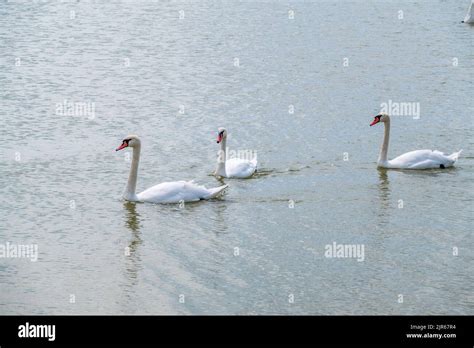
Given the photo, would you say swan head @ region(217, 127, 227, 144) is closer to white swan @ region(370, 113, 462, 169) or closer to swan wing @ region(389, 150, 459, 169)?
white swan @ region(370, 113, 462, 169)

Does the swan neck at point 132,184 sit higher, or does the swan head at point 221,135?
the swan head at point 221,135

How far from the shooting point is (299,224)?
14336 mm

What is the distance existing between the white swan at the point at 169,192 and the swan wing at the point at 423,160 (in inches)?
127

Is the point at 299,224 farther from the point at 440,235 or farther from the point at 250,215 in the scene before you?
the point at 440,235

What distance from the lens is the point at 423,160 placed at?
16.8 metres

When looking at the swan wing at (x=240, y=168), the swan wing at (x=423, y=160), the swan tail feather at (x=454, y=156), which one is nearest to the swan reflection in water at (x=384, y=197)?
the swan wing at (x=423, y=160)

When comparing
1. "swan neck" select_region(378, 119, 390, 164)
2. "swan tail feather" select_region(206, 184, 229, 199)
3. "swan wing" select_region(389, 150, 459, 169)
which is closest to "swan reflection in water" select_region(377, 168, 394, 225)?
"swan neck" select_region(378, 119, 390, 164)

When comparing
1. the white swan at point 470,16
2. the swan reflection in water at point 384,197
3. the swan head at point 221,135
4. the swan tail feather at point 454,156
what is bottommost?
the swan reflection in water at point 384,197

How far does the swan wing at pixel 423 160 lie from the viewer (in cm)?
1684

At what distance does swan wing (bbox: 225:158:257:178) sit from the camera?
53.5ft

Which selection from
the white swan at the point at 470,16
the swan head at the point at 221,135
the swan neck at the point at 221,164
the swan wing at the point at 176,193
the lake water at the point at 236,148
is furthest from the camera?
the white swan at the point at 470,16

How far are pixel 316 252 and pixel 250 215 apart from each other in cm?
171

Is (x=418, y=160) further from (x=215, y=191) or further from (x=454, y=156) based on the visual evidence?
(x=215, y=191)

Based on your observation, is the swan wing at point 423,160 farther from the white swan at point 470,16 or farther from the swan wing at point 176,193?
the white swan at point 470,16
